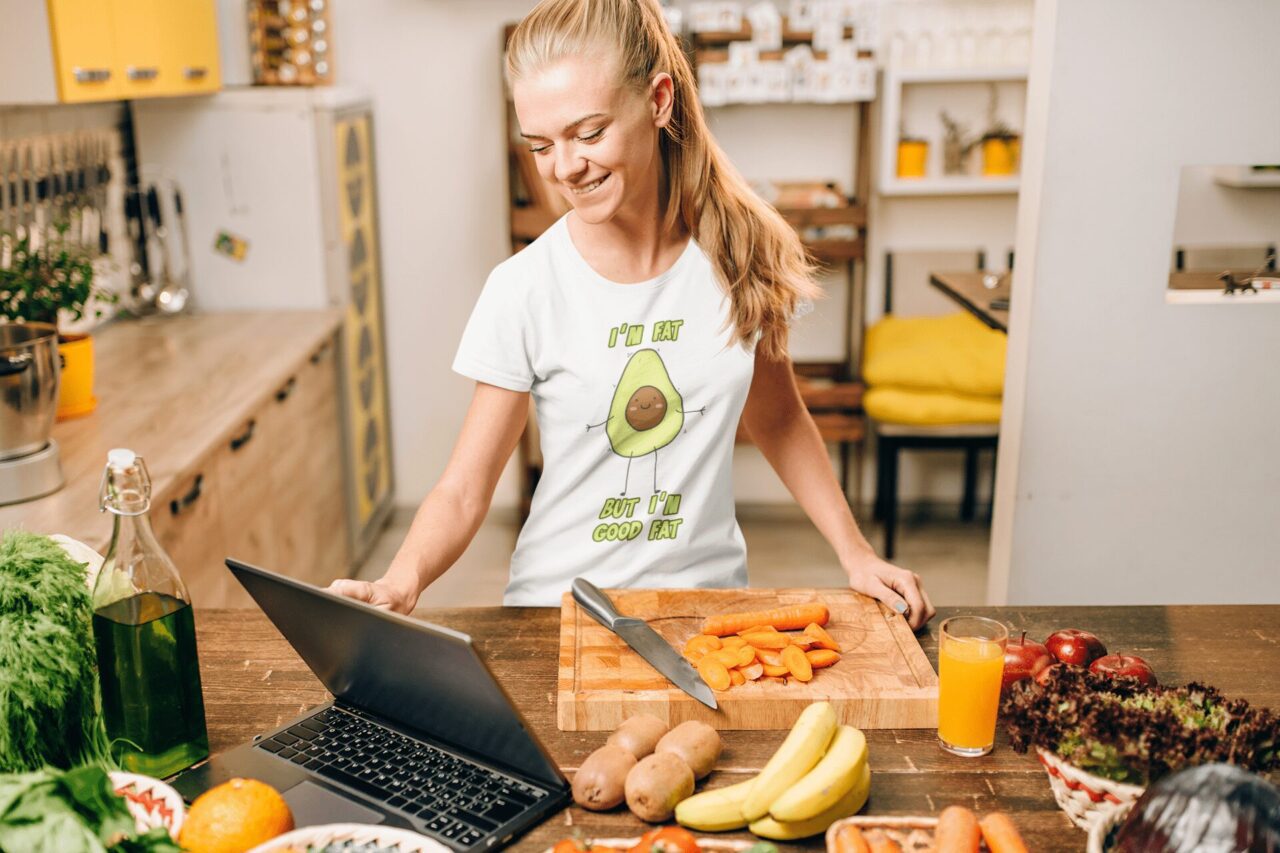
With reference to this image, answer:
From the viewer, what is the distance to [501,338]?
1605 mm

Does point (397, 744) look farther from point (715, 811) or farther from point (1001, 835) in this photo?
point (1001, 835)

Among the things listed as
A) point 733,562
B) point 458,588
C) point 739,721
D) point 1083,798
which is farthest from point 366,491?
point 1083,798

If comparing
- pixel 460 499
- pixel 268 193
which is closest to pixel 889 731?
pixel 460 499

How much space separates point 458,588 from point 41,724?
112 inches

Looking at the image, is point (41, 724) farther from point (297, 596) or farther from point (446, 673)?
point (446, 673)

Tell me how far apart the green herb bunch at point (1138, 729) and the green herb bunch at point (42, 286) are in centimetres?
212

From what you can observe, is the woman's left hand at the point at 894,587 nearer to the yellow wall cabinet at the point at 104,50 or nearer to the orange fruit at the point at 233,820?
the orange fruit at the point at 233,820

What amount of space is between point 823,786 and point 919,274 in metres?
3.57

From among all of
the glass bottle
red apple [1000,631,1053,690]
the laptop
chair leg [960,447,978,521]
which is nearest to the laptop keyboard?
the laptop

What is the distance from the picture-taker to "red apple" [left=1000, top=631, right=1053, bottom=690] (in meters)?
1.31

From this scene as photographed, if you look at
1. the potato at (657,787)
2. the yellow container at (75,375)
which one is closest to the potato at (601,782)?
the potato at (657,787)

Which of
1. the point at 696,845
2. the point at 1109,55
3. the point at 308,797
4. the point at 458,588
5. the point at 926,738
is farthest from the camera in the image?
the point at 458,588

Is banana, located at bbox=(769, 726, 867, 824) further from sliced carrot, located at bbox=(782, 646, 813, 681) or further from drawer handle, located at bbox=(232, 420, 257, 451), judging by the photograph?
drawer handle, located at bbox=(232, 420, 257, 451)

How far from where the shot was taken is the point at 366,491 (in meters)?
4.18
